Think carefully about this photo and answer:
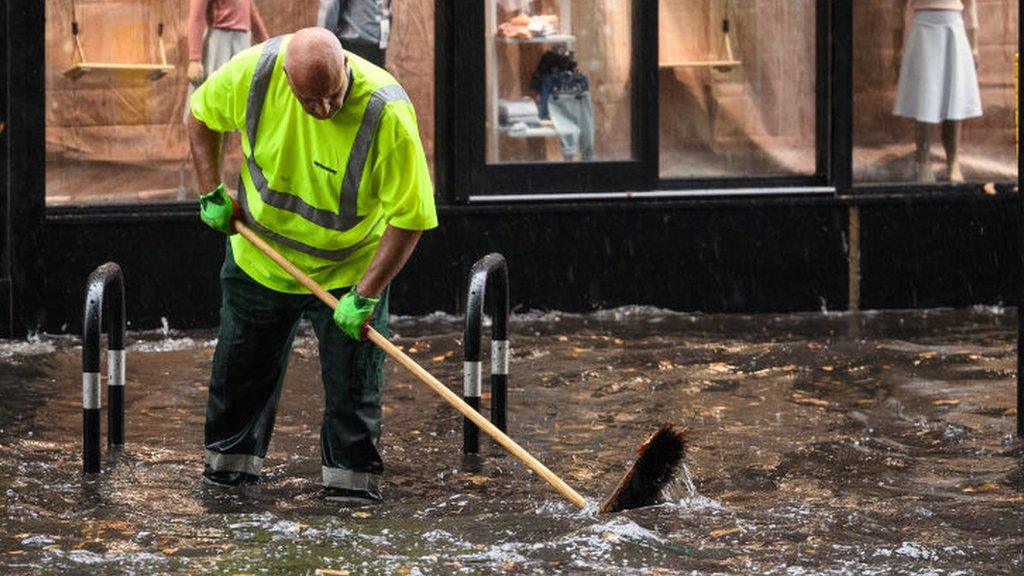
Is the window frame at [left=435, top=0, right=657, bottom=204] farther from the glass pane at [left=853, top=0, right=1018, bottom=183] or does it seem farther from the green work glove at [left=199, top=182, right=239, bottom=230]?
the green work glove at [left=199, top=182, right=239, bottom=230]

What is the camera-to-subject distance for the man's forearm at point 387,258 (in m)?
7.39

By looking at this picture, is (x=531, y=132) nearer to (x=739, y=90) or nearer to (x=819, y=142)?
(x=739, y=90)

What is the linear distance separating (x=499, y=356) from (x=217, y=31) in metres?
4.36

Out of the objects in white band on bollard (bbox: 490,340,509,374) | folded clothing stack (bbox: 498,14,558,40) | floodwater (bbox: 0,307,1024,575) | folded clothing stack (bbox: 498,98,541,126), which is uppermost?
folded clothing stack (bbox: 498,14,558,40)

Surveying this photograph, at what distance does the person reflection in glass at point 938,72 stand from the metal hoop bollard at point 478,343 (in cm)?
540

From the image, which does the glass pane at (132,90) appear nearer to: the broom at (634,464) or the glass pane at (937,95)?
the glass pane at (937,95)

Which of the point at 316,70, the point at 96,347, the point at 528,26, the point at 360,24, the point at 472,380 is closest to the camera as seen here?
the point at 316,70

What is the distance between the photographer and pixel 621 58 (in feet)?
43.1

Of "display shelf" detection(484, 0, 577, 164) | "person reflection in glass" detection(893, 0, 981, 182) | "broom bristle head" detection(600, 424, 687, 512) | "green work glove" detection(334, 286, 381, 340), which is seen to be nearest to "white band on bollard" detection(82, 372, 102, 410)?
"green work glove" detection(334, 286, 381, 340)

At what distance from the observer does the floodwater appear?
6.93 meters

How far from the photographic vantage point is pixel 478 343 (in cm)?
855

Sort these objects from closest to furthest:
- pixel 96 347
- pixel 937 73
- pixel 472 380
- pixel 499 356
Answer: pixel 96 347, pixel 472 380, pixel 499 356, pixel 937 73

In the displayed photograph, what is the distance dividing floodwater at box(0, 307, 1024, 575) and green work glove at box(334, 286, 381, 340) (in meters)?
0.66

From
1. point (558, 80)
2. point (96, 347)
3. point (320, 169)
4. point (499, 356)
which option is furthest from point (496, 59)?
point (320, 169)
